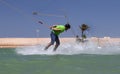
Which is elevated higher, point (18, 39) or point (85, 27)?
point (85, 27)

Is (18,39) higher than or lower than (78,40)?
lower

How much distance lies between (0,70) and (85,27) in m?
26.7

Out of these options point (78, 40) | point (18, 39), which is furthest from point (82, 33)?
point (18, 39)

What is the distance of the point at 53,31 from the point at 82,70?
34.0 ft

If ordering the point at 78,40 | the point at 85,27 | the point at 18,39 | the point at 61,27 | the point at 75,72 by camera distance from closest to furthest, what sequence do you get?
the point at 75,72, the point at 61,27, the point at 78,40, the point at 85,27, the point at 18,39

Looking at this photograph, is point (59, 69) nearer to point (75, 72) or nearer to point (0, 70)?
point (75, 72)

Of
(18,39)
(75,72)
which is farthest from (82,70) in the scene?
(18,39)

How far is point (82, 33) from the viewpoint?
34.9m

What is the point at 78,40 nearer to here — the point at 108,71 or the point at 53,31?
the point at 53,31

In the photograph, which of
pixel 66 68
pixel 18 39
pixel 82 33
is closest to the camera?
pixel 66 68

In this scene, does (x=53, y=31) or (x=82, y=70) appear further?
(x=53, y=31)

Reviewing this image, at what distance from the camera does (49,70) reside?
500 inches

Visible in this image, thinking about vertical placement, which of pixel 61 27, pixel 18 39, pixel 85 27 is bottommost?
pixel 18 39

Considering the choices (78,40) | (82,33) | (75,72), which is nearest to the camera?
(75,72)
